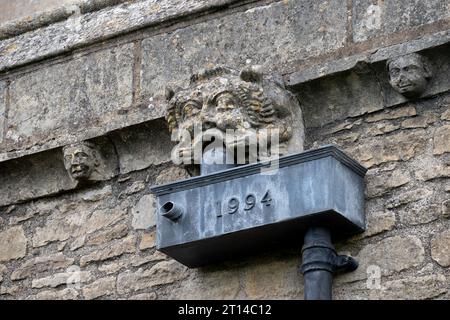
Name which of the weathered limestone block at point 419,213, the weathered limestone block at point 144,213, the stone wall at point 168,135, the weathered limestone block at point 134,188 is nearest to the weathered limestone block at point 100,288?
the stone wall at point 168,135

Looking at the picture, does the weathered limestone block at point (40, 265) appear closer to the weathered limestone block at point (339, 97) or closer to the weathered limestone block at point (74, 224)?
the weathered limestone block at point (74, 224)

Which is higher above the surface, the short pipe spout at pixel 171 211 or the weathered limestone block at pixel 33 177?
the weathered limestone block at pixel 33 177

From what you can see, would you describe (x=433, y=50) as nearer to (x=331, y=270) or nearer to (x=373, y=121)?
(x=373, y=121)

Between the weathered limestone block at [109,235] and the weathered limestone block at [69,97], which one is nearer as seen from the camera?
the weathered limestone block at [109,235]

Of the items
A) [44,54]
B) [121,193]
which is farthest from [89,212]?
[44,54]

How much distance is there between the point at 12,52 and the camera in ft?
22.9

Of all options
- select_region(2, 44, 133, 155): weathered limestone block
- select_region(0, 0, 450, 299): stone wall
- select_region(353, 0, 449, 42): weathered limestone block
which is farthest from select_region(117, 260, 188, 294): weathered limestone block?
select_region(353, 0, 449, 42): weathered limestone block

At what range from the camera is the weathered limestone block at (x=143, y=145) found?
642cm

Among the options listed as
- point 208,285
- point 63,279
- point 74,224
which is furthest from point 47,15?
point 208,285

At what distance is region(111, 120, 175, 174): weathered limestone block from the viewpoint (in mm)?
6418

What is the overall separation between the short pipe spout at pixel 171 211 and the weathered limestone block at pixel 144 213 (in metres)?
0.35

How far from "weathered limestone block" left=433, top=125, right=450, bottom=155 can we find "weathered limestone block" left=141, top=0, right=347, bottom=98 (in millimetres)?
530

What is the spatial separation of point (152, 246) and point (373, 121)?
978mm

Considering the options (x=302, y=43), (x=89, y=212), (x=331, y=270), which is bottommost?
(x=331, y=270)
